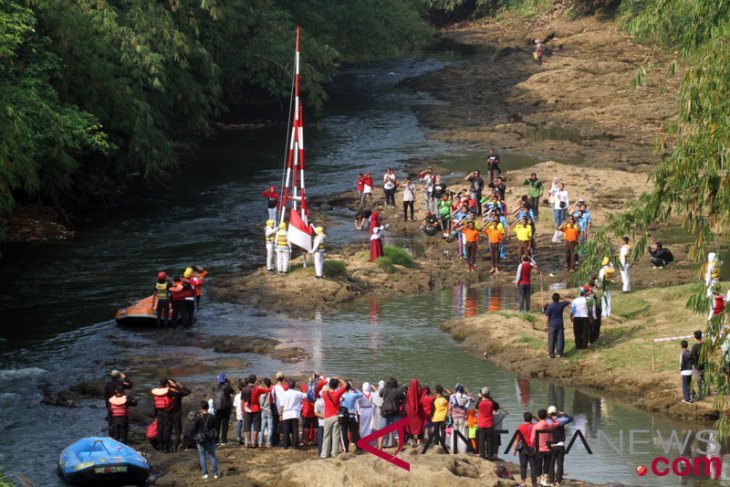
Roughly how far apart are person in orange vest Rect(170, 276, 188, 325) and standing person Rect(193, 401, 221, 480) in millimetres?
9994

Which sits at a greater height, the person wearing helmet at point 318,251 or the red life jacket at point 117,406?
the person wearing helmet at point 318,251

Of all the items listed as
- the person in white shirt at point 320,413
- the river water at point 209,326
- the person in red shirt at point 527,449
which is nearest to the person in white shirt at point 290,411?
the person in white shirt at point 320,413

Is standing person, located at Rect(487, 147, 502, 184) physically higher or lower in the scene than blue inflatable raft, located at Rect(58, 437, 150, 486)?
higher

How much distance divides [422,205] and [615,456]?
23974mm

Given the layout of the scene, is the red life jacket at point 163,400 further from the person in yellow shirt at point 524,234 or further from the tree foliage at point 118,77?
the person in yellow shirt at point 524,234

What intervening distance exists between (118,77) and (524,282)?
21.1 metres

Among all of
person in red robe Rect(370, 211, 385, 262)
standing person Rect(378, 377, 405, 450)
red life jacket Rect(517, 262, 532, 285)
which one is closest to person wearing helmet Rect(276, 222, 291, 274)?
person in red robe Rect(370, 211, 385, 262)

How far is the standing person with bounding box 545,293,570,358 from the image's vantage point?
27469 millimetres

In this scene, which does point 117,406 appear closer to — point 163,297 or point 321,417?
point 321,417

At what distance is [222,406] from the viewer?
77.7ft

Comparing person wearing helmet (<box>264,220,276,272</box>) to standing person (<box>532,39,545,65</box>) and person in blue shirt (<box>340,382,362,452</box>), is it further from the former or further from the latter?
standing person (<box>532,39,545,65</box>)

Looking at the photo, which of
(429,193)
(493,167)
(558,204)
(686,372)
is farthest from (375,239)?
(686,372)

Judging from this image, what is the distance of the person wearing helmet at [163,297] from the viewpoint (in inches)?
1241

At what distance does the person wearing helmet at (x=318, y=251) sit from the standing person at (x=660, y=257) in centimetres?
932
